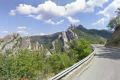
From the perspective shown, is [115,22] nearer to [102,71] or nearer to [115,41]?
[115,41]

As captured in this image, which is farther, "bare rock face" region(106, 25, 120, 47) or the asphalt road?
"bare rock face" region(106, 25, 120, 47)

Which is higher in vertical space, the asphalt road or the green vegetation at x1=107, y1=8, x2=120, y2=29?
the green vegetation at x1=107, y1=8, x2=120, y2=29

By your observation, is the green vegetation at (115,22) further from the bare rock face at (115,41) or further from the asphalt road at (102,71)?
the asphalt road at (102,71)

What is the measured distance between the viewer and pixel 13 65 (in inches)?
456

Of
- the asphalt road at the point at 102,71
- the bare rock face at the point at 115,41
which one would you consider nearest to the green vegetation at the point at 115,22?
the bare rock face at the point at 115,41

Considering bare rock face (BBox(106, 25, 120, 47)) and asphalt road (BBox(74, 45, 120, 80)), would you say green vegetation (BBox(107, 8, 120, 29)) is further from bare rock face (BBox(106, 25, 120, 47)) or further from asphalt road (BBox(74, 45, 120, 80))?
asphalt road (BBox(74, 45, 120, 80))

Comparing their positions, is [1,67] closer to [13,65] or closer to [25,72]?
[13,65]

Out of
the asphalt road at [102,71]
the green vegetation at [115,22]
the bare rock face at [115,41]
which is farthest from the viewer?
the green vegetation at [115,22]

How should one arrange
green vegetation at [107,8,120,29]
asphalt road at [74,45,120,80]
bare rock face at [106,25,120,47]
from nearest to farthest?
asphalt road at [74,45,120,80], bare rock face at [106,25,120,47], green vegetation at [107,8,120,29]

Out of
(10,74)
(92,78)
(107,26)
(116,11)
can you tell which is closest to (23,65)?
(10,74)

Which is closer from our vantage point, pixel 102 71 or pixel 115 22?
pixel 102 71

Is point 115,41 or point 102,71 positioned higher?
point 115,41

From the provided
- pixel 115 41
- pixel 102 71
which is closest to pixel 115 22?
pixel 115 41

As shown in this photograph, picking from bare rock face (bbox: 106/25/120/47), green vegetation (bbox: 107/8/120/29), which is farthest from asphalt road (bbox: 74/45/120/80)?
green vegetation (bbox: 107/8/120/29)
